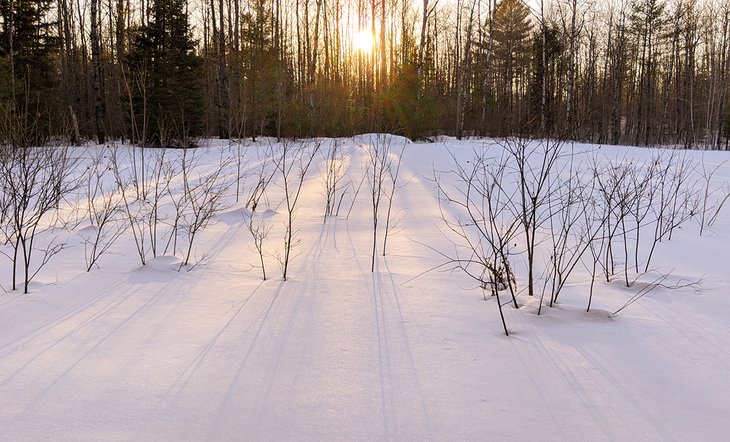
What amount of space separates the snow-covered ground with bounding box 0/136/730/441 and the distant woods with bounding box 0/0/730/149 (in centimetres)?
158

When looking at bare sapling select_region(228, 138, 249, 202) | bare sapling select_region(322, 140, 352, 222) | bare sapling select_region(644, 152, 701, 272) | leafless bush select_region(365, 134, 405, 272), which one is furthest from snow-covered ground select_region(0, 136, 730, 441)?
bare sapling select_region(228, 138, 249, 202)

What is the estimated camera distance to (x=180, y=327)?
2.42 meters

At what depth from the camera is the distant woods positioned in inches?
561

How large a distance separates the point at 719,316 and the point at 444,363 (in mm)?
1696

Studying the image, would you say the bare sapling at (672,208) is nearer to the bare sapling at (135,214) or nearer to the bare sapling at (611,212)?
→ the bare sapling at (611,212)

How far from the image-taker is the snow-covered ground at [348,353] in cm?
162

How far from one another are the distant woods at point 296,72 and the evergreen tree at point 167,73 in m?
0.04

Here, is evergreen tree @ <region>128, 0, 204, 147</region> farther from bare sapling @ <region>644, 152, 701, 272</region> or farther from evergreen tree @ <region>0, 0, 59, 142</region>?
bare sapling @ <region>644, 152, 701, 272</region>

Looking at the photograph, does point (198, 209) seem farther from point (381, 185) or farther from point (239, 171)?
point (381, 185)

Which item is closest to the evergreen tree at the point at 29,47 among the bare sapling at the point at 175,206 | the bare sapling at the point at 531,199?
the bare sapling at the point at 175,206

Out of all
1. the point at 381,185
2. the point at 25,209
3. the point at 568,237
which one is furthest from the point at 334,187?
the point at 25,209

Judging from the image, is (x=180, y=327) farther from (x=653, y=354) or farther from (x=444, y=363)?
(x=653, y=354)

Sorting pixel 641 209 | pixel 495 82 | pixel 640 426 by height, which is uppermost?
pixel 495 82

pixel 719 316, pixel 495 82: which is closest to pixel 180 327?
pixel 719 316
